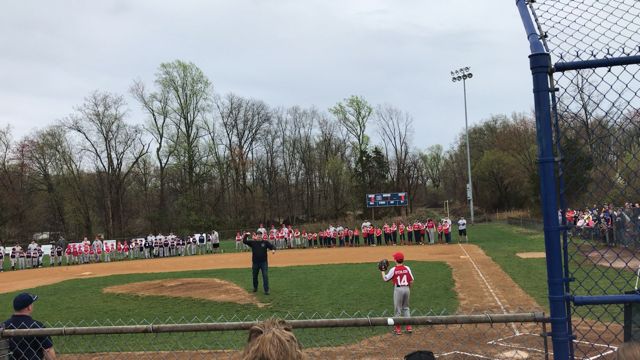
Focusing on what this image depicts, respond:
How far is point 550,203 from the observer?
2916 mm

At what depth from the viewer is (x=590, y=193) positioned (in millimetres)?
3395

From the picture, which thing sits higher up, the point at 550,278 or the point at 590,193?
the point at 590,193

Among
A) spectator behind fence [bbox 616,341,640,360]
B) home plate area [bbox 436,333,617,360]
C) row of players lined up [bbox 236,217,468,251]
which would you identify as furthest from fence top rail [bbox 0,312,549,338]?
row of players lined up [bbox 236,217,468,251]

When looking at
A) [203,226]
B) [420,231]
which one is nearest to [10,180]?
[203,226]

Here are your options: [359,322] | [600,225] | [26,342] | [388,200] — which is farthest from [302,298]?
[388,200]

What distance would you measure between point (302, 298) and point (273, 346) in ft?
42.5

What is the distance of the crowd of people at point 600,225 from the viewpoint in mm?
4682

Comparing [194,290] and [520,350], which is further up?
[520,350]

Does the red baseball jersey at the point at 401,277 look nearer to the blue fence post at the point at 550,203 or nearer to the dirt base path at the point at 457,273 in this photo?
the dirt base path at the point at 457,273

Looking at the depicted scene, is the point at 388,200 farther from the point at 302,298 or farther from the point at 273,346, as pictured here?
the point at 273,346

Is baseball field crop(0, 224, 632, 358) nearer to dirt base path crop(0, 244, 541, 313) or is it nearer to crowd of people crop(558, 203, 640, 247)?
dirt base path crop(0, 244, 541, 313)

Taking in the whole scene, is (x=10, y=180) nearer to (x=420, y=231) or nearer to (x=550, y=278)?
(x=420, y=231)

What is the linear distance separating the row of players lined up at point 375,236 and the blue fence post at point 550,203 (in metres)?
29.9

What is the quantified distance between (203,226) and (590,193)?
60449 millimetres
